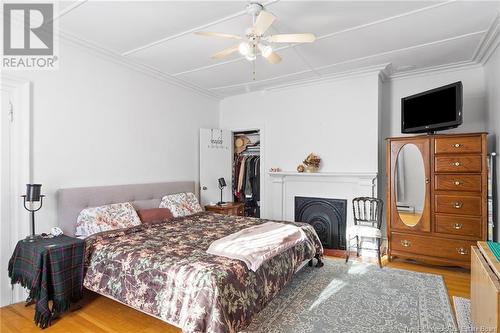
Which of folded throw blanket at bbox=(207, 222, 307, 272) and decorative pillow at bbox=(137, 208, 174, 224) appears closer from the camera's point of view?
folded throw blanket at bbox=(207, 222, 307, 272)

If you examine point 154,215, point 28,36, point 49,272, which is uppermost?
point 28,36

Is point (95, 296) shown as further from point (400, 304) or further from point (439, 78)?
point (439, 78)

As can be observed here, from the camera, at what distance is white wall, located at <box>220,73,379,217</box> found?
405 centimetres

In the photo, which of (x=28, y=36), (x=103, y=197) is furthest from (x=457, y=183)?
(x=28, y=36)

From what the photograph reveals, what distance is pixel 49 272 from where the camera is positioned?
2229mm

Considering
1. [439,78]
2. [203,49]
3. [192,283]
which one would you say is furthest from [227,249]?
[439,78]

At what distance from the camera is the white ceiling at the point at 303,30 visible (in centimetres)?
241

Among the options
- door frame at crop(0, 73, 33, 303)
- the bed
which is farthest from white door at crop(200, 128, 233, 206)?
door frame at crop(0, 73, 33, 303)

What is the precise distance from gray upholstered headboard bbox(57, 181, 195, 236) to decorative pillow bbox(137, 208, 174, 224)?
0.72 feet

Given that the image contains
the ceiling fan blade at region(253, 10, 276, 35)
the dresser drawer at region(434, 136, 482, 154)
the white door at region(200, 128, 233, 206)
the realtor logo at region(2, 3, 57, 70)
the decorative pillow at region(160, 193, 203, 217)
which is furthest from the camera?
the white door at region(200, 128, 233, 206)

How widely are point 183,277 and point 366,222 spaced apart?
2.91 meters

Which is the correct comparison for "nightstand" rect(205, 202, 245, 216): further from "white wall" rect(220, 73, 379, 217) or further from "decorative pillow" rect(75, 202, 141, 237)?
"decorative pillow" rect(75, 202, 141, 237)

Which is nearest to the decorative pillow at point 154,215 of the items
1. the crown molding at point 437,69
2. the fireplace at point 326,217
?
the fireplace at point 326,217

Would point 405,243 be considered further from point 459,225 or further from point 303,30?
point 303,30
